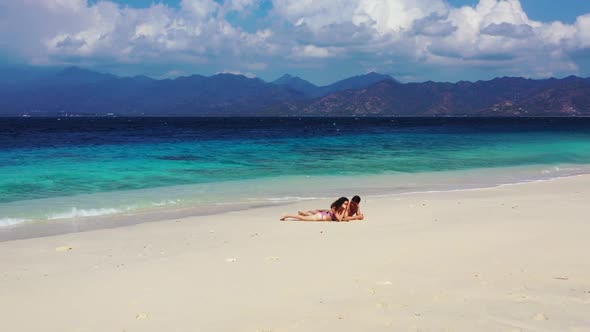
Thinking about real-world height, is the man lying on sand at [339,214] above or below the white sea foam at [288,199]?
above

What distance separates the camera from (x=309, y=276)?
7.98m

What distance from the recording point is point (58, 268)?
8875 mm

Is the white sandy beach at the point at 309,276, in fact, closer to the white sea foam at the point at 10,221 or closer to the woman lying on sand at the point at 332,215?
the woman lying on sand at the point at 332,215

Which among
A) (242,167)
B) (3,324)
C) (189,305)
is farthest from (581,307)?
(242,167)

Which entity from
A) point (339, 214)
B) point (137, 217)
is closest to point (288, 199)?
point (339, 214)

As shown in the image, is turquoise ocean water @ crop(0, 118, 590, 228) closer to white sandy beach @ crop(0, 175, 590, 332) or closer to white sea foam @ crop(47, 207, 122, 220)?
white sea foam @ crop(47, 207, 122, 220)

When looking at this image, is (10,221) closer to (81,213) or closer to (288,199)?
(81,213)

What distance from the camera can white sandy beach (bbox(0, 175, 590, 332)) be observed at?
6.32 metres

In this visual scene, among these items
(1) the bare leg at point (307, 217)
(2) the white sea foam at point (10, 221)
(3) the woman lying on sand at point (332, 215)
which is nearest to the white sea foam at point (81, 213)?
(2) the white sea foam at point (10, 221)

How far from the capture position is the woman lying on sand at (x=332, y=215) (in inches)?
520

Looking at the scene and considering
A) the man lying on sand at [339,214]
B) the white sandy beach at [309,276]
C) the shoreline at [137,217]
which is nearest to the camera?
the white sandy beach at [309,276]

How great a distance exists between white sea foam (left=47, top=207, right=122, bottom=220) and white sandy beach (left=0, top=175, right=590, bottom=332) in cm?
297

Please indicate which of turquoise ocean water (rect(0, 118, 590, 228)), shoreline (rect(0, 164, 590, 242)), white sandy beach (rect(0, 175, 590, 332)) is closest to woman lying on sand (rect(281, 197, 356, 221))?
white sandy beach (rect(0, 175, 590, 332))

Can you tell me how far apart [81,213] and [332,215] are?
7124 millimetres
